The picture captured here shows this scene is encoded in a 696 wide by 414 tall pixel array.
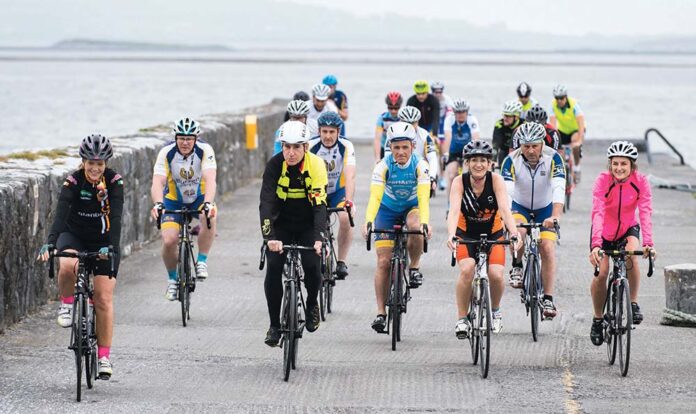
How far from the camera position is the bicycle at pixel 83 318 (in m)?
9.73

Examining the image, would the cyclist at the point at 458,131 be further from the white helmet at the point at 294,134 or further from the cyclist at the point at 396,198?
the white helmet at the point at 294,134

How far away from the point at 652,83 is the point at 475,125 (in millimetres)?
93758

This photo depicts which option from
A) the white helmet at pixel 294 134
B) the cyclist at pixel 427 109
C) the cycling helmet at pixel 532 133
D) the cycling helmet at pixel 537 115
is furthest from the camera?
the cyclist at pixel 427 109

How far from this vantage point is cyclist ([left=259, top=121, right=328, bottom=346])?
10.7 metres

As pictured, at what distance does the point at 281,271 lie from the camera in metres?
10.8

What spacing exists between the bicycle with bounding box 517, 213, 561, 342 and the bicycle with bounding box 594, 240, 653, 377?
98 centimetres

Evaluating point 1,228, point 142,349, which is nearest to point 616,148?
point 142,349

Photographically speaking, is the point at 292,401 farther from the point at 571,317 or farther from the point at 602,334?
the point at 571,317

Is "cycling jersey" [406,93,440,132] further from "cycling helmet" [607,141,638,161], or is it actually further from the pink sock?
the pink sock

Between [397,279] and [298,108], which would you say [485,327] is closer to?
[397,279]

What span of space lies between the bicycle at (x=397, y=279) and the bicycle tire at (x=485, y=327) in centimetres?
113

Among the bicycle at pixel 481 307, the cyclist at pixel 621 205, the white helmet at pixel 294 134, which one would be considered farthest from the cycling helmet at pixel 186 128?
the cyclist at pixel 621 205

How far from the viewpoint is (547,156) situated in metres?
13.0

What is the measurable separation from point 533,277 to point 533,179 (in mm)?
972
